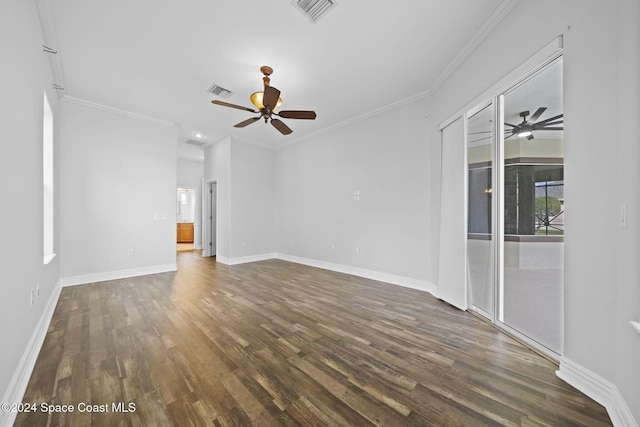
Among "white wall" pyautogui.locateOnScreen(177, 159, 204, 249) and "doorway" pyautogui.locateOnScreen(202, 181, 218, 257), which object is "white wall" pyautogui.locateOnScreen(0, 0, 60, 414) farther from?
"white wall" pyautogui.locateOnScreen(177, 159, 204, 249)

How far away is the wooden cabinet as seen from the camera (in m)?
9.70

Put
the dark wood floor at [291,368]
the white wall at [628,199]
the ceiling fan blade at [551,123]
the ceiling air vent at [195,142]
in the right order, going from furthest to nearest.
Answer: the ceiling air vent at [195,142] < the ceiling fan blade at [551,123] < the dark wood floor at [291,368] < the white wall at [628,199]

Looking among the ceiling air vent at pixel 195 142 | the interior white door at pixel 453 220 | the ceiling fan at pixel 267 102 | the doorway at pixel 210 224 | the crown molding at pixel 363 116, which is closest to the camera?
the ceiling fan at pixel 267 102

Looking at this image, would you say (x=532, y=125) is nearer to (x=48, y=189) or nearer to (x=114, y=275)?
(x=48, y=189)

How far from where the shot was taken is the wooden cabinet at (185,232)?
9695mm

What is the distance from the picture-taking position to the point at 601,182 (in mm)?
1470

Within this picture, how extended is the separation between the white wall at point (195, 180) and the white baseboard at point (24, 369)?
5746 mm

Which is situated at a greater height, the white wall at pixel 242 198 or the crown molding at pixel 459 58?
the crown molding at pixel 459 58

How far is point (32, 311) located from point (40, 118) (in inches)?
72.6

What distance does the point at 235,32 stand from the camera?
8.04ft

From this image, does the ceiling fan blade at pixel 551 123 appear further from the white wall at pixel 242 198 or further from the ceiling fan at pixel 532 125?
the white wall at pixel 242 198

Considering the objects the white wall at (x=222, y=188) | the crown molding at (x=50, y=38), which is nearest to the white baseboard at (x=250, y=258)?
the white wall at (x=222, y=188)

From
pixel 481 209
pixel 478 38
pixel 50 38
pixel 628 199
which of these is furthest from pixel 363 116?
pixel 50 38

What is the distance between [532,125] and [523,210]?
2.65 feet
